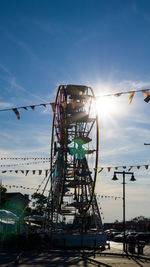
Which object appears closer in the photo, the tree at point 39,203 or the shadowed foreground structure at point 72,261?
the shadowed foreground structure at point 72,261

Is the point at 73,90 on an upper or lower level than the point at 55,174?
upper

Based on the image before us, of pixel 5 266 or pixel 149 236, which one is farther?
pixel 149 236

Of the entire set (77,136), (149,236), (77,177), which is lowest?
(149,236)

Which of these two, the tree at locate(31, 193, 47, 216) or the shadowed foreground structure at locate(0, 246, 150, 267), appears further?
the tree at locate(31, 193, 47, 216)

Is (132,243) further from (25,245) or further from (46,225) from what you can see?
(46,225)

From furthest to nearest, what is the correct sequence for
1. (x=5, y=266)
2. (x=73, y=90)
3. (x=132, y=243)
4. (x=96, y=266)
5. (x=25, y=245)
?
(x=73, y=90) → (x=25, y=245) → (x=132, y=243) → (x=96, y=266) → (x=5, y=266)

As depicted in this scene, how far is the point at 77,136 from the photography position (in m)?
36.4

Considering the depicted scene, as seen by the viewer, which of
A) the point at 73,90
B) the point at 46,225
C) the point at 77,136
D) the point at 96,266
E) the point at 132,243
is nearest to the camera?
the point at 96,266

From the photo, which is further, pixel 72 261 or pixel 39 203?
pixel 39 203

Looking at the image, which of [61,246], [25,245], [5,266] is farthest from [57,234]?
[5,266]

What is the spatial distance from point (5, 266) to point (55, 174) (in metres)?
19.4

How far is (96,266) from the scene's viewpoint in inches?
639

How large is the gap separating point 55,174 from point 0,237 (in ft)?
28.1

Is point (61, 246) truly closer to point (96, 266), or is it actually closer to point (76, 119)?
Result: point (76, 119)
